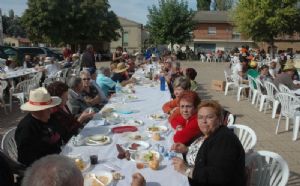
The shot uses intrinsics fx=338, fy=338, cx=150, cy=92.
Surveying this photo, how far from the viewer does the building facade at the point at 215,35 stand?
1850 inches

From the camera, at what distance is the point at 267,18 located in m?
27.5

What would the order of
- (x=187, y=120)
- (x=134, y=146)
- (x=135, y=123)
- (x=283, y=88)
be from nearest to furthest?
(x=134, y=146), (x=187, y=120), (x=135, y=123), (x=283, y=88)

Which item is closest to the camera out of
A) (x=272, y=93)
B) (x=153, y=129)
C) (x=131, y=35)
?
(x=153, y=129)

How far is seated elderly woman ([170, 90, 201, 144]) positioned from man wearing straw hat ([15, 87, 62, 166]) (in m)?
1.28

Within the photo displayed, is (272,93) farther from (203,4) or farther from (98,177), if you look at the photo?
(203,4)

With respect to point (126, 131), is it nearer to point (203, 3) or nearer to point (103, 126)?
point (103, 126)

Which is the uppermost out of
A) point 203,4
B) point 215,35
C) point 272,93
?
point 203,4

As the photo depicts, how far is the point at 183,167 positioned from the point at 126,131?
49.6 inches

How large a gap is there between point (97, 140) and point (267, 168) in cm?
167

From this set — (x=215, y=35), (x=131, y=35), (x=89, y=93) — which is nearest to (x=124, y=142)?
(x=89, y=93)

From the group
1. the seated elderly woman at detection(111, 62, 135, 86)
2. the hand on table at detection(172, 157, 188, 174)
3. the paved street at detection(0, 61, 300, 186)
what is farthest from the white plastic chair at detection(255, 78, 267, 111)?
the hand on table at detection(172, 157, 188, 174)

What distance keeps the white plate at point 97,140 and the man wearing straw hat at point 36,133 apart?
1.10 ft

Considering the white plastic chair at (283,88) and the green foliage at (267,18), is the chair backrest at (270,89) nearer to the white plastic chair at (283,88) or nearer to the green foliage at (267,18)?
the white plastic chair at (283,88)

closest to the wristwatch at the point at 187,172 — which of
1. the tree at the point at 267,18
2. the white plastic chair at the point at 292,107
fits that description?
the white plastic chair at the point at 292,107
